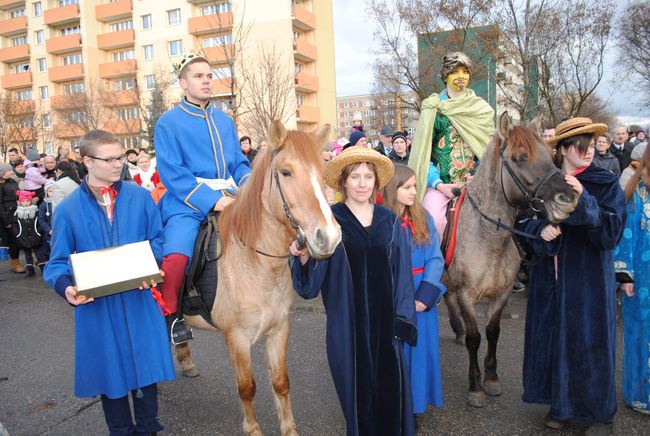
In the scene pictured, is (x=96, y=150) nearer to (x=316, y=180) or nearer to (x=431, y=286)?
(x=316, y=180)

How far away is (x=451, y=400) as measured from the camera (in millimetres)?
3693

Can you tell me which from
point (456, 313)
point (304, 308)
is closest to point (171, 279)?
point (456, 313)

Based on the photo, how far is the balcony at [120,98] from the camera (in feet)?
98.5

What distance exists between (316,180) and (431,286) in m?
1.14

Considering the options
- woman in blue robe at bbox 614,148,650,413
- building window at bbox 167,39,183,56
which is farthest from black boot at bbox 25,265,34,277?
building window at bbox 167,39,183,56

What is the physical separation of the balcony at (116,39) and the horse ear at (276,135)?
41.3 meters

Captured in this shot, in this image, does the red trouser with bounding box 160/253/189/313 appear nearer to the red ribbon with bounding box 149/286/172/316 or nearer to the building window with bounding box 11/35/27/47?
the red ribbon with bounding box 149/286/172/316

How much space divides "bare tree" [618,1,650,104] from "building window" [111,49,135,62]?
36523 millimetres

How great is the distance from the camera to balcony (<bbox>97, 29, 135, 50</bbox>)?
3725 cm

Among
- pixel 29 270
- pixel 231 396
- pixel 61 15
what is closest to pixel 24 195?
pixel 29 270

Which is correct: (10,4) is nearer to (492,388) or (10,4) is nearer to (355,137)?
(355,137)

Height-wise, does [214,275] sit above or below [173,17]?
below

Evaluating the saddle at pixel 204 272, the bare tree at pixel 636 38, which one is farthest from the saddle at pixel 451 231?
the bare tree at pixel 636 38

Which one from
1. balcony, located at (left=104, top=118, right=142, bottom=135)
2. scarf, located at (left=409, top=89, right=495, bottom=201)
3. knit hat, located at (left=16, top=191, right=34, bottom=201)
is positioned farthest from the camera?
balcony, located at (left=104, top=118, right=142, bottom=135)
